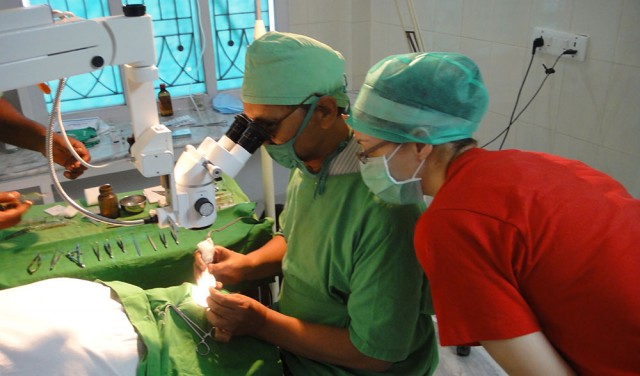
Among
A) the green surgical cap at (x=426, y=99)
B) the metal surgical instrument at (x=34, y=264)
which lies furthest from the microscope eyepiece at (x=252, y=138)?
the metal surgical instrument at (x=34, y=264)

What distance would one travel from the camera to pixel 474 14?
99.9 inches

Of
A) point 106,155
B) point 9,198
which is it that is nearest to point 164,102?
point 106,155

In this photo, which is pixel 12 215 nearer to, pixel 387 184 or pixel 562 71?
pixel 387 184

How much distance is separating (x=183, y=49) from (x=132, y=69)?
239cm

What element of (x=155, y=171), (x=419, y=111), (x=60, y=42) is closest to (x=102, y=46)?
(x=60, y=42)

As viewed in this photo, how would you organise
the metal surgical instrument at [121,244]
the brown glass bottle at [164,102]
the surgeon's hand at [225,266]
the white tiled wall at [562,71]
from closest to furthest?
the surgeon's hand at [225,266]
the metal surgical instrument at [121,244]
the white tiled wall at [562,71]
the brown glass bottle at [164,102]

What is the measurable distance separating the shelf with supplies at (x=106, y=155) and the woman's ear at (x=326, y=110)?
1455 mm

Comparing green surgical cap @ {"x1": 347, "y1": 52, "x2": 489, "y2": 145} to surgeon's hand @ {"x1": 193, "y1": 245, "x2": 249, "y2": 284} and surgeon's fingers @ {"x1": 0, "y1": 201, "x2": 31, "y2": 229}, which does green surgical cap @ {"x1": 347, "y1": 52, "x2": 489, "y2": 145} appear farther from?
surgeon's fingers @ {"x1": 0, "y1": 201, "x2": 31, "y2": 229}

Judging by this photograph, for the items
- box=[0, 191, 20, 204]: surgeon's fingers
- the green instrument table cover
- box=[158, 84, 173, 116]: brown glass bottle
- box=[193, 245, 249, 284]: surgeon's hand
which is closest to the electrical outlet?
the green instrument table cover

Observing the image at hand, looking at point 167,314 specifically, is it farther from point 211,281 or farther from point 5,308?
point 5,308

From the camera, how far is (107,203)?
1837 millimetres

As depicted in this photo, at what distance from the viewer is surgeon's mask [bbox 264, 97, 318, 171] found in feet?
4.04

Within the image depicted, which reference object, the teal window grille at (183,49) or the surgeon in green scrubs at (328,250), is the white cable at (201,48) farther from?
the surgeon in green scrubs at (328,250)

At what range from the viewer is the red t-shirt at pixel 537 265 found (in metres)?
0.89
